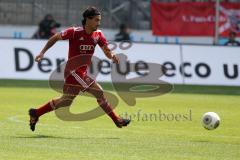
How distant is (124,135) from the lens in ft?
49.6

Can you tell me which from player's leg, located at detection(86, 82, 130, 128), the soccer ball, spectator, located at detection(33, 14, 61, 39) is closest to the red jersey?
player's leg, located at detection(86, 82, 130, 128)

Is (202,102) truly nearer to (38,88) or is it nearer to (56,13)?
(38,88)

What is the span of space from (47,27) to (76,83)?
18.9 m

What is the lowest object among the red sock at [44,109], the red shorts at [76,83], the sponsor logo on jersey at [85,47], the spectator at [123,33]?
the spectator at [123,33]

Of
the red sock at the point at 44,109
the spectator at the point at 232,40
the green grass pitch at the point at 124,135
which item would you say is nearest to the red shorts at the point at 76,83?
the red sock at the point at 44,109

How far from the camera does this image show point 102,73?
92.3 ft

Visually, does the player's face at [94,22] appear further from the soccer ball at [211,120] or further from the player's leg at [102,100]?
the soccer ball at [211,120]

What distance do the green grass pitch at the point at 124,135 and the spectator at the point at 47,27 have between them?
10298 mm

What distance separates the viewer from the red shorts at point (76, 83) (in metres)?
15.1

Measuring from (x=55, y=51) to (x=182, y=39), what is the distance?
9.61 meters

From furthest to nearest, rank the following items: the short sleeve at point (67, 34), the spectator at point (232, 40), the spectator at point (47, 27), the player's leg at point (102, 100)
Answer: the spectator at point (47, 27) → the spectator at point (232, 40) → the player's leg at point (102, 100) → the short sleeve at point (67, 34)

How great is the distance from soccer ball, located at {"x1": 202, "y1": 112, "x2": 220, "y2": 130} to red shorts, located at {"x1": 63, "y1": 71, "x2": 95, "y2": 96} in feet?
7.44

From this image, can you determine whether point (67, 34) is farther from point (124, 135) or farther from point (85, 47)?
point (124, 135)

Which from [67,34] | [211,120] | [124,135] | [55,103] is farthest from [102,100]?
[211,120]
